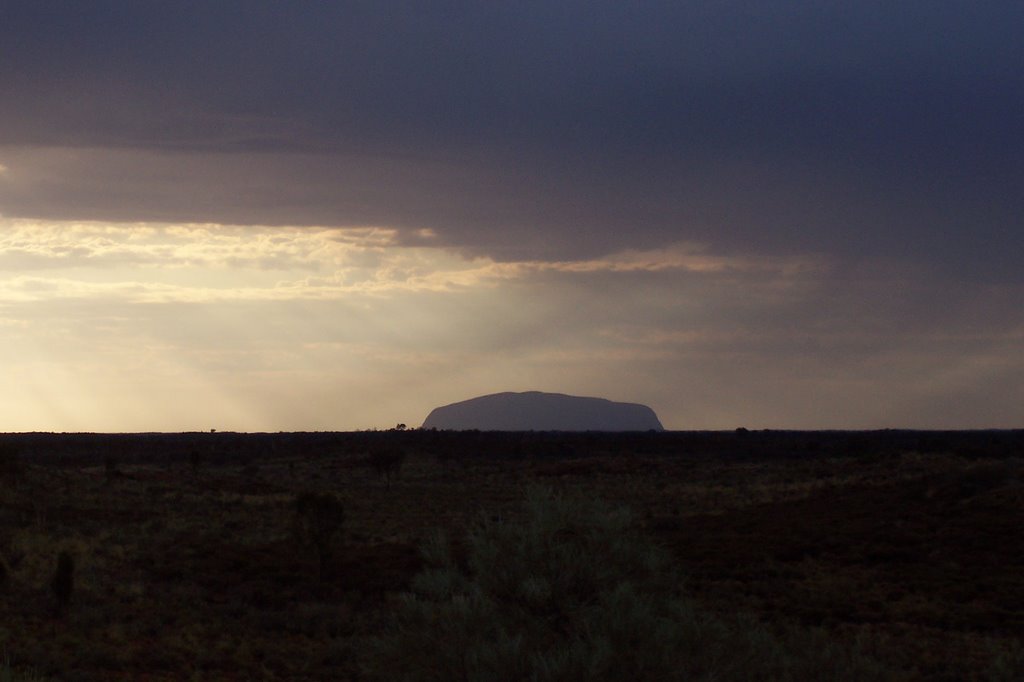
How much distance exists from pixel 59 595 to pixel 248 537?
47.4ft

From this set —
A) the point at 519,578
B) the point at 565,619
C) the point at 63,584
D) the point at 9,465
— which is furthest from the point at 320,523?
the point at 9,465

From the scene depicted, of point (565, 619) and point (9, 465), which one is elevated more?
point (9, 465)

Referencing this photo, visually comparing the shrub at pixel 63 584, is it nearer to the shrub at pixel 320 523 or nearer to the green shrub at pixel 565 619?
the shrub at pixel 320 523

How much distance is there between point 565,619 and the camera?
10297 mm

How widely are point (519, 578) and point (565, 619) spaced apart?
0.66 meters

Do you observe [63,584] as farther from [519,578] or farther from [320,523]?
[519,578]

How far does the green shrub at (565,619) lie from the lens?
372 inches

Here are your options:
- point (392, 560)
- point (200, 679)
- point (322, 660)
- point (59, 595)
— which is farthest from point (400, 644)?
point (392, 560)

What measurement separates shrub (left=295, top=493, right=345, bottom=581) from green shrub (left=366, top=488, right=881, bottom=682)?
19.8 metres

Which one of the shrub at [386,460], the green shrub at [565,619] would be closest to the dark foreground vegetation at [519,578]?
the green shrub at [565,619]

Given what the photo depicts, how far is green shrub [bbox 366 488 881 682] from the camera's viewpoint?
9.45m

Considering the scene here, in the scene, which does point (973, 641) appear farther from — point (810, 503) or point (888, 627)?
point (810, 503)

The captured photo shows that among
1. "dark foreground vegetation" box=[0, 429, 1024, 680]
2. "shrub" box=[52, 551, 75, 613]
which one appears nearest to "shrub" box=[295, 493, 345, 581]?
"dark foreground vegetation" box=[0, 429, 1024, 680]

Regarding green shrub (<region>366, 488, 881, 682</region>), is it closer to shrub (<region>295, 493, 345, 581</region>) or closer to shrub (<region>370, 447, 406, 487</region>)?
shrub (<region>295, 493, 345, 581</region>)
